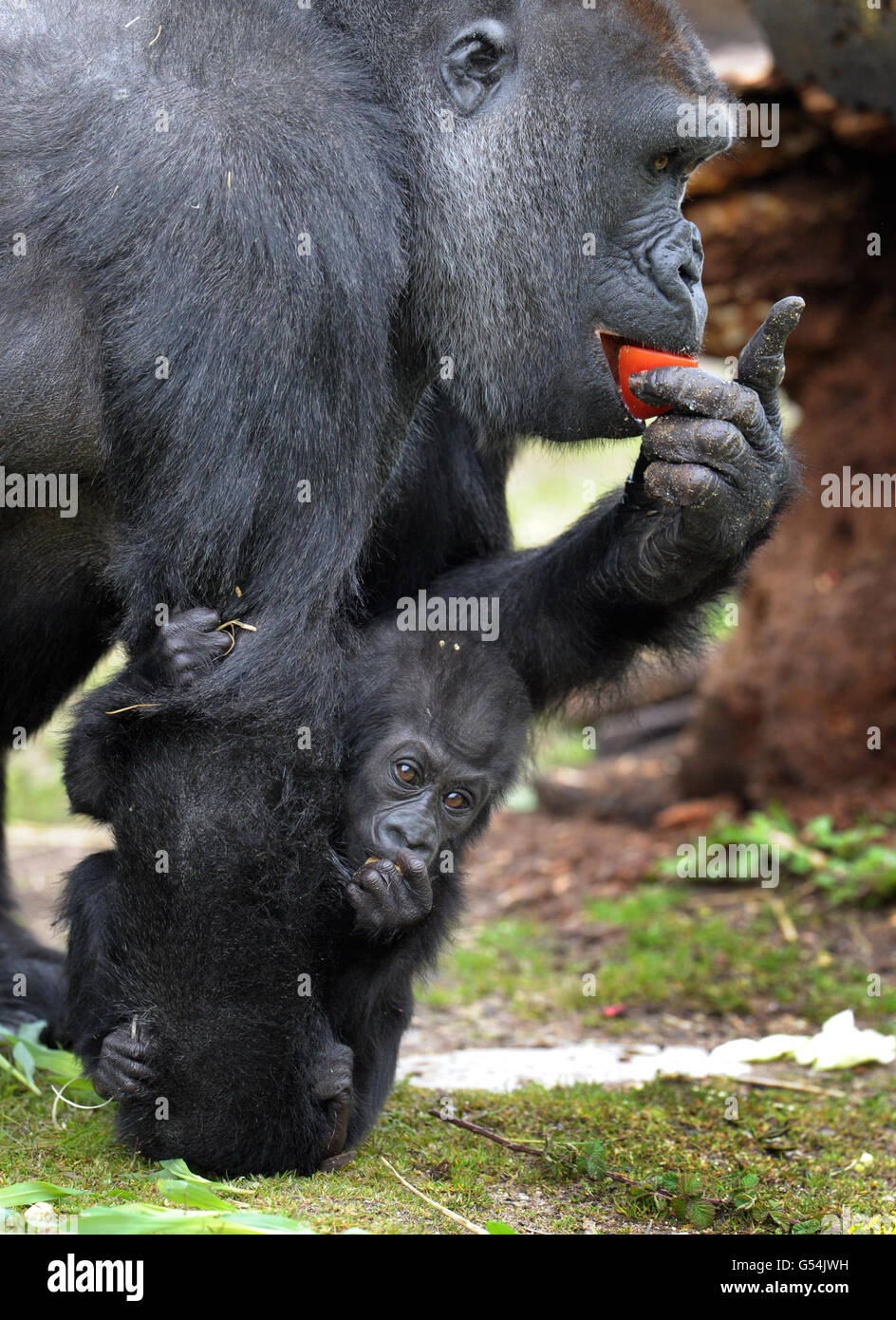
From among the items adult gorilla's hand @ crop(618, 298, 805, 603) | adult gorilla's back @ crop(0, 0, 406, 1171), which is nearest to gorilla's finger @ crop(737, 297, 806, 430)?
adult gorilla's hand @ crop(618, 298, 805, 603)

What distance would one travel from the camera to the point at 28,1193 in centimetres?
301

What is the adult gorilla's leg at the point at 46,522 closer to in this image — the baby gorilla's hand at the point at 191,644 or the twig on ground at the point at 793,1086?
the baby gorilla's hand at the point at 191,644

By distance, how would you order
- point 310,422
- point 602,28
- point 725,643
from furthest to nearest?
point 725,643 → point 602,28 → point 310,422

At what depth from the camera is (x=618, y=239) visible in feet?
12.1

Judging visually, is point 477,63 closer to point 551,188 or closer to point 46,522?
point 551,188

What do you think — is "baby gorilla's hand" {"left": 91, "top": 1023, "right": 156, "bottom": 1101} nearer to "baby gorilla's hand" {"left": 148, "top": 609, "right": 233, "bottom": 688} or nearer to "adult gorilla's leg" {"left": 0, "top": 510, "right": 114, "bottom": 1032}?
"baby gorilla's hand" {"left": 148, "top": 609, "right": 233, "bottom": 688}

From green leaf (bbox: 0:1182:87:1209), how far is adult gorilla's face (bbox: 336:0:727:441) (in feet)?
7.07

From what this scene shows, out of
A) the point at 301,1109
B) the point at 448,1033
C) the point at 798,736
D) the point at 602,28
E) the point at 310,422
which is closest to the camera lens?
the point at 310,422

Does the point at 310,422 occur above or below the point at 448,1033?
above

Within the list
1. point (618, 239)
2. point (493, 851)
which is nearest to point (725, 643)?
point (493, 851)

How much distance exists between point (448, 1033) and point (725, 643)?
3083 mm

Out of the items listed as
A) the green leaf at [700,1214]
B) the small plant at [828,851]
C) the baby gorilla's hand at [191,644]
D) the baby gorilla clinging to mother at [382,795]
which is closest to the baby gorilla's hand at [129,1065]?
the baby gorilla clinging to mother at [382,795]

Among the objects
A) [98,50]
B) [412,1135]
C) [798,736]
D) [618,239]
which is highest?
[98,50]

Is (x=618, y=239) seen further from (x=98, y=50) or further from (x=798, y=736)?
(x=798, y=736)
